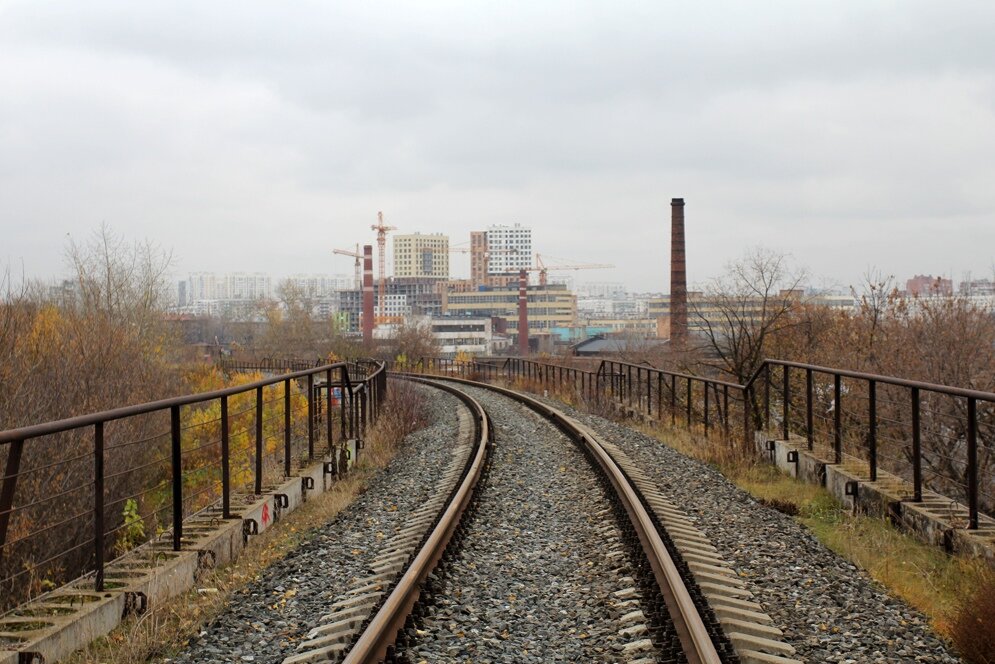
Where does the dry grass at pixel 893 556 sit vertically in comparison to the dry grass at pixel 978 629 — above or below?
below

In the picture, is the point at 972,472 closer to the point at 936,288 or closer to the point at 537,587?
the point at 537,587

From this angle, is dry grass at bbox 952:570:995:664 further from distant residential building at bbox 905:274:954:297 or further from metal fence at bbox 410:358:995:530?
distant residential building at bbox 905:274:954:297

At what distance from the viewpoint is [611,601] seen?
5742 millimetres

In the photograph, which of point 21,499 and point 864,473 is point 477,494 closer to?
point 864,473

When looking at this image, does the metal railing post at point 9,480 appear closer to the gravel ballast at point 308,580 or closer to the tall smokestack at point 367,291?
the gravel ballast at point 308,580

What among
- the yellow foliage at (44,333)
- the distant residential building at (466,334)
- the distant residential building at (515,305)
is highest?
the distant residential building at (515,305)

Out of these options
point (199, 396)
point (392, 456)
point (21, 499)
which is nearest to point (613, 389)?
point (392, 456)

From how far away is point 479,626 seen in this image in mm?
5352

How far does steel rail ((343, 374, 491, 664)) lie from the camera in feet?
15.2

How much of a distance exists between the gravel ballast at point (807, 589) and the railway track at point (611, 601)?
0.67 feet

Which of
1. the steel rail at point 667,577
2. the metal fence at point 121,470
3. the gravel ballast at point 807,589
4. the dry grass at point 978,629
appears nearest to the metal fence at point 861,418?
the gravel ballast at point 807,589

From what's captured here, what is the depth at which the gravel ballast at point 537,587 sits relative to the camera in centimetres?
495

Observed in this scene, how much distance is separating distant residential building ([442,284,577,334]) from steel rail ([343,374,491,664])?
162294mm

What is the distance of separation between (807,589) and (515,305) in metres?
176
